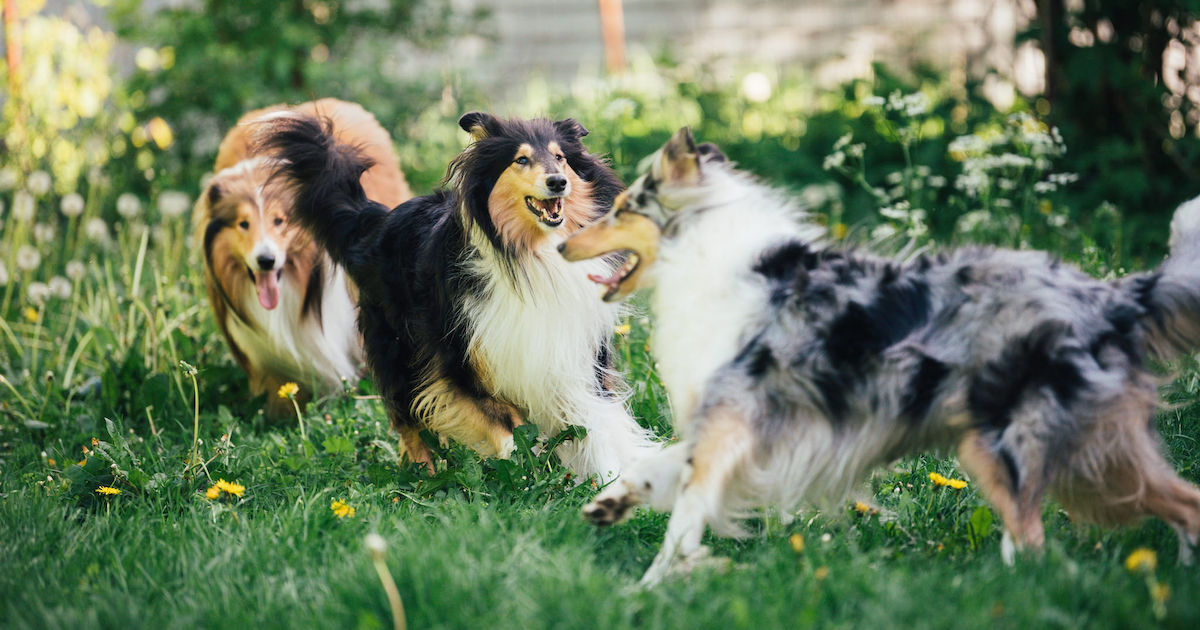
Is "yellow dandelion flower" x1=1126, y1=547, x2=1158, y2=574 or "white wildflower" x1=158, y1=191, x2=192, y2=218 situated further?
"white wildflower" x1=158, y1=191, x2=192, y2=218

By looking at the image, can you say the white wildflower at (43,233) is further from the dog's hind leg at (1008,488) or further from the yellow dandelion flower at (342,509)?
the dog's hind leg at (1008,488)

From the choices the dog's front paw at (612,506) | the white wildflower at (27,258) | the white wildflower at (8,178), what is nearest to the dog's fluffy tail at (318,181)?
the dog's front paw at (612,506)

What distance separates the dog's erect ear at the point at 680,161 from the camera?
9.82 feet

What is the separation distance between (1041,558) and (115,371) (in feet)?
14.4

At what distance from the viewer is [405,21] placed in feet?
27.1

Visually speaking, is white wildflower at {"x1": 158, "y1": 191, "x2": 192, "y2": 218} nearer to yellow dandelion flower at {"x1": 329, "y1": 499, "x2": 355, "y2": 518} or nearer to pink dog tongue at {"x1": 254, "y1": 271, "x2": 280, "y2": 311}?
pink dog tongue at {"x1": 254, "y1": 271, "x2": 280, "y2": 311}

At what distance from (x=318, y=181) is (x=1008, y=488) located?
2984 millimetres

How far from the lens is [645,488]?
9.59 ft

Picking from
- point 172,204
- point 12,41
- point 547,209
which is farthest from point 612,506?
point 12,41

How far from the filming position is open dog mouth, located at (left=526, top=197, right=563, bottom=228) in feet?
12.1

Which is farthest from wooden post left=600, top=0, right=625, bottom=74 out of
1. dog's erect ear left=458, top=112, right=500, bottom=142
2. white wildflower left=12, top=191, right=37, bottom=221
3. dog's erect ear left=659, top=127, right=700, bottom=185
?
dog's erect ear left=659, top=127, right=700, bottom=185

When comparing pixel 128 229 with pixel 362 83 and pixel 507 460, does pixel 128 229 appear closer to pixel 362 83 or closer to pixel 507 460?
pixel 362 83

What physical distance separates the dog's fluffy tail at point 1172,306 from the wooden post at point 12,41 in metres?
7.78

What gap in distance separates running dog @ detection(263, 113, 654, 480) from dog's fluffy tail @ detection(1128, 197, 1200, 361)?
184 cm
